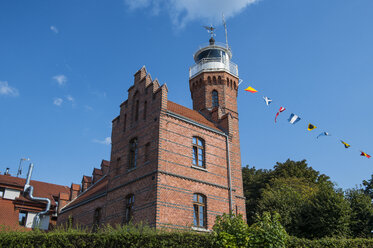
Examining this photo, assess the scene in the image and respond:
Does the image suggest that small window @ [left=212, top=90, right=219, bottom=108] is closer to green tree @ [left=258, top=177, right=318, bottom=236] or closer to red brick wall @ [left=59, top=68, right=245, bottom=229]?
red brick wall @ [left=59, top=68, right=245, bottom=229]

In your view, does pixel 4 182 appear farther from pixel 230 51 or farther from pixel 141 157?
pixel 230 51

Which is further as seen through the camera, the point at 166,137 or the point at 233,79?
the point at 233,79

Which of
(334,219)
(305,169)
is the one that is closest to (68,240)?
(334,219)

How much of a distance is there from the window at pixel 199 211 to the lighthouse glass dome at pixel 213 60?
42.7 feet

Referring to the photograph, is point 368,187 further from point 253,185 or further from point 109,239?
point 109,239

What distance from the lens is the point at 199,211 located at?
18.9 metres

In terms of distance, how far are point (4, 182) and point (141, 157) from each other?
56.6ft

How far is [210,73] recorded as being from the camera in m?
28.3

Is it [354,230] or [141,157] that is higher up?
[141,157]

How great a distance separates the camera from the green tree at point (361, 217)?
2056 centimetres

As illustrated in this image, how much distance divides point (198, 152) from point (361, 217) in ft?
37.1

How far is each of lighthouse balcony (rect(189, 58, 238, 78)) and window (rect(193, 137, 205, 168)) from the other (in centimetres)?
Answer: 964

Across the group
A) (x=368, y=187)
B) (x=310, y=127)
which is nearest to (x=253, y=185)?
(x=368, y=187)

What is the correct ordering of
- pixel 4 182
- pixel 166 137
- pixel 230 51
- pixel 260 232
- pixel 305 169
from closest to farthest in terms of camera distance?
pixel 260 232
pixel 166 137
pixel 4 182
pixel 230 51
pixel 305 169
